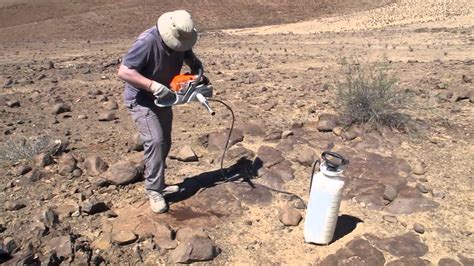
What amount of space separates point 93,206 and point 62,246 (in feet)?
1.70

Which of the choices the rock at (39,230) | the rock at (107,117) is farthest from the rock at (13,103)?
the rock at (39,230)

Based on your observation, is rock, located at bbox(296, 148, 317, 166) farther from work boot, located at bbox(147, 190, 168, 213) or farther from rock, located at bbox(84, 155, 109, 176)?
rock, located at bbox(84, 155, 109, 176)

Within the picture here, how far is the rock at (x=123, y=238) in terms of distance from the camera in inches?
142

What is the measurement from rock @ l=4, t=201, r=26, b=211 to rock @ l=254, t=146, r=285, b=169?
2.09 m

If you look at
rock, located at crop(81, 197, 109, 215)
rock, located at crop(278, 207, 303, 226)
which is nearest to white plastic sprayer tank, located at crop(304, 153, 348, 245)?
rock, located at crop(278, 207, 303, 226)

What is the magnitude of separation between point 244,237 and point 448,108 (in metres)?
3.59

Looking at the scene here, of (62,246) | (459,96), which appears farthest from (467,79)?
(62,246)

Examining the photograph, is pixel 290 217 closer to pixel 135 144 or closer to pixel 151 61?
pixel 151 61

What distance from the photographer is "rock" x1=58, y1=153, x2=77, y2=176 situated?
4.54 meters

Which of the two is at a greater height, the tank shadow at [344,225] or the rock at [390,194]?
the rock at [390,194]

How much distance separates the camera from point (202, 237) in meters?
3.66

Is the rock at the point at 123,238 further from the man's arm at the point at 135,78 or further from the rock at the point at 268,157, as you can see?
the rock at the point at 268,157

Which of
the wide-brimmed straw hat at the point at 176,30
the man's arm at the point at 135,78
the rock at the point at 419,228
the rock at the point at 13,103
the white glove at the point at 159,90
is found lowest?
the rock at the point at 13,103

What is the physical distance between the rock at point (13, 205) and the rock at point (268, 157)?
82.1 inches
